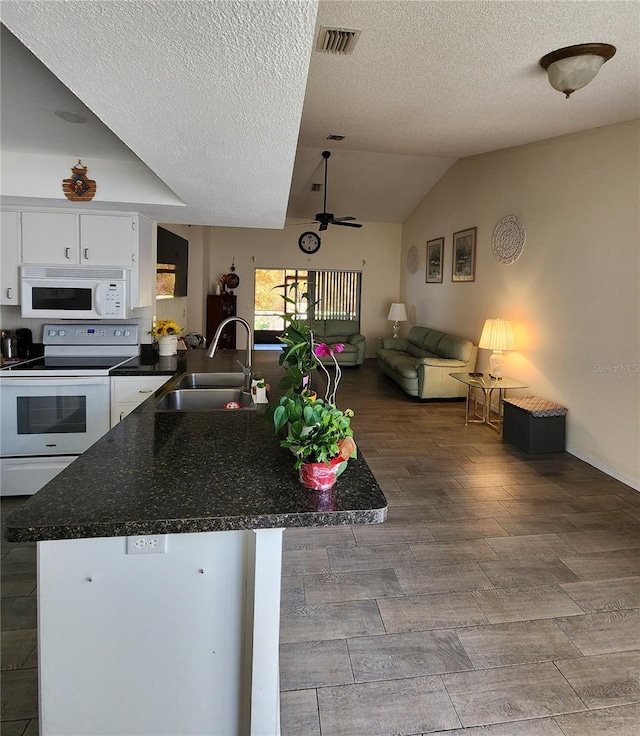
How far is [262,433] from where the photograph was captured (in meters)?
1.75

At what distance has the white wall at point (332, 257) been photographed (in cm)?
917

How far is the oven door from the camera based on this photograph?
9.52 ft

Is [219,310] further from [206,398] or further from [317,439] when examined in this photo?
[317,439]

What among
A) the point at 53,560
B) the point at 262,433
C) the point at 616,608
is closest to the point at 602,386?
the point at 616,608

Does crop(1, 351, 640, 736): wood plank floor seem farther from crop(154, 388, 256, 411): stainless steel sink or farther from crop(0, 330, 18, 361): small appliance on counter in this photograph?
crop(0, 330, 18, 361): small appliance on counter

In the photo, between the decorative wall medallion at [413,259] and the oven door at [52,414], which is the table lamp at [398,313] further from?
the oven door at [52,414]

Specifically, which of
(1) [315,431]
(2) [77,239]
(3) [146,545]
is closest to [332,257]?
(2) [77,239]

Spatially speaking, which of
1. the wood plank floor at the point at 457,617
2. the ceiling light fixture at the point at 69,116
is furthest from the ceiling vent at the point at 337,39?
the wood plank floor at the point at 457,617

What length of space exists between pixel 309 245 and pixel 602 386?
672cm

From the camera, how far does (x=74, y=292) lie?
10.8 ft

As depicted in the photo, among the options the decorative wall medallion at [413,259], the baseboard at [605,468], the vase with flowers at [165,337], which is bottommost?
the baseboard at [605,468]

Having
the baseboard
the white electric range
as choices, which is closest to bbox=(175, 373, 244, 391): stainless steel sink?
the white electric range

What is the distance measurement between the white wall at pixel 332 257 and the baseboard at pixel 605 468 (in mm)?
5885

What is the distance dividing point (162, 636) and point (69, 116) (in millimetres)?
2473
